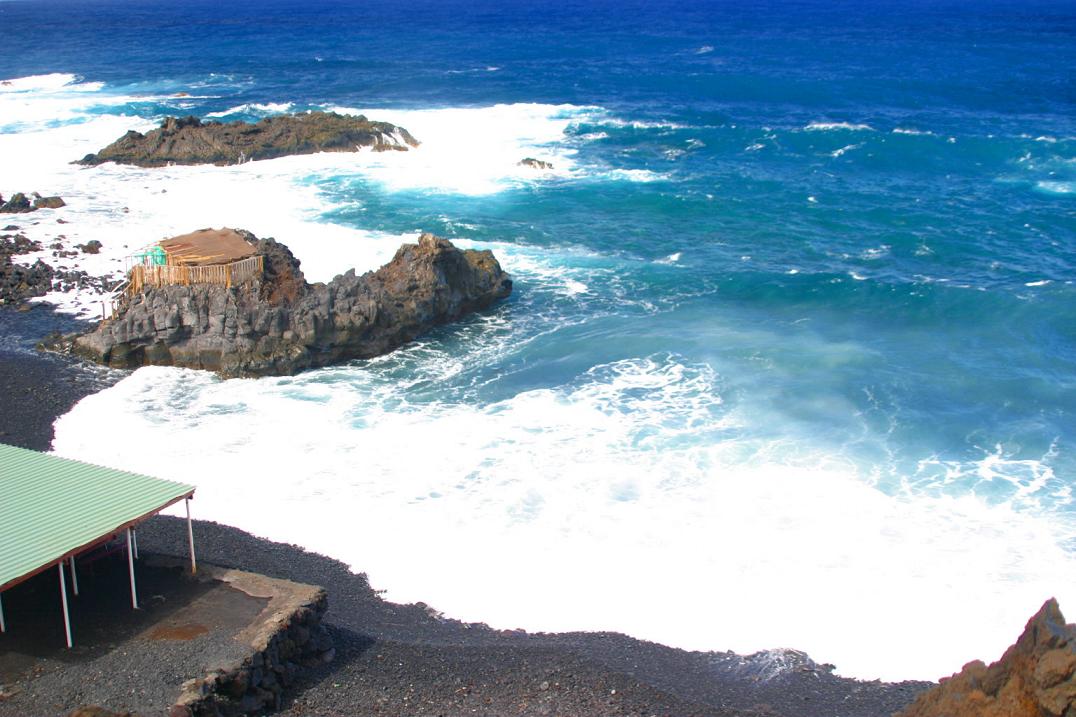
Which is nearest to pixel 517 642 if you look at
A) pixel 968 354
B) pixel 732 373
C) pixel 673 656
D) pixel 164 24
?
pixel 673 656

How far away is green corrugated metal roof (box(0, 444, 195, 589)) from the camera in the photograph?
19609 millimetres

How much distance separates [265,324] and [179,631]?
16621 millimetres

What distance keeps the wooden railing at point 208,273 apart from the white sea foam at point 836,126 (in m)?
46.4

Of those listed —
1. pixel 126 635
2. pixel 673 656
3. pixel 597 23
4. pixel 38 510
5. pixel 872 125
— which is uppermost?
pixel 597 23

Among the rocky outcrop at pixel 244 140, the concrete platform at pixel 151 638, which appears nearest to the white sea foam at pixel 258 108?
the rocky outcrop at pixel 244 140

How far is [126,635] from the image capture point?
66.8ft

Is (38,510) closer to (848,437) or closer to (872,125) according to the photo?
(848,437)

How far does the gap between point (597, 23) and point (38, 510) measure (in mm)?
133119

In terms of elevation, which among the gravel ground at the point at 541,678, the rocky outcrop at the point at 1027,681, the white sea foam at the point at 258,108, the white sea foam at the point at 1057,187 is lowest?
the gravel ground at the point at 541,678

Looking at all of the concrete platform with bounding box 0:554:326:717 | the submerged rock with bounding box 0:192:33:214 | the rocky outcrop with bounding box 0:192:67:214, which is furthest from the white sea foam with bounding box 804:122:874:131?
the concrete platform with bounding box 0:554:326:717

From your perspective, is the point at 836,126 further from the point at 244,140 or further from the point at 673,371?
the point at 673,371

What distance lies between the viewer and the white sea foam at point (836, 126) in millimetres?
70438

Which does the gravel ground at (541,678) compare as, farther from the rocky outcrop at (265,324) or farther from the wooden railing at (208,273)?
the wooden railing at (208,273)

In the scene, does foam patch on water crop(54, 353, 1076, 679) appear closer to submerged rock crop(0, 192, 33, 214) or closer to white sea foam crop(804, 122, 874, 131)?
submerged rock crop(0, 192, 33, 214)
